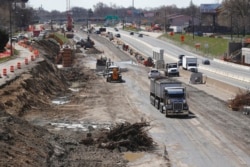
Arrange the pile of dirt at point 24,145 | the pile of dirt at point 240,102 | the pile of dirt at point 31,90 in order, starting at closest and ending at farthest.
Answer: the pile of dirt at point 24,145 < the pile of dirt at point 31,90 < the pile of dirt at point 240,102

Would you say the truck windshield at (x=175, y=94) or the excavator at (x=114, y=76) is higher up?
the truck windshield at (x=175, y=94)

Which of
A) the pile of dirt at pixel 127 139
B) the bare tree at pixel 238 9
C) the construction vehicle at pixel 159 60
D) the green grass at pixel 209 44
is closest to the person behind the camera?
the pile of dirt at pixel 127 139

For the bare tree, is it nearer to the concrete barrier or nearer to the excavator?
the excavator

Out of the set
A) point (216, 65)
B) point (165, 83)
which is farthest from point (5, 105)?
point (216, 65)

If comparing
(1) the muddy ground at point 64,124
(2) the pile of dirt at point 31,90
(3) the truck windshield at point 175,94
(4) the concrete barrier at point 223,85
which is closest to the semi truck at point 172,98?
(3) the truck windshield at point 175,94

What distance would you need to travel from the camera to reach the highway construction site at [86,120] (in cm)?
3003

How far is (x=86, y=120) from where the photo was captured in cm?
4512

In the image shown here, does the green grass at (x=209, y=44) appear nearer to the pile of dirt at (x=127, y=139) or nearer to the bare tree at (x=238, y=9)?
the bare tree at (x=238, y=9)

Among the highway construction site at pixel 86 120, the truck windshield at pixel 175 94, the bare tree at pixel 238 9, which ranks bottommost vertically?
the highway construction site at pixel 86 120

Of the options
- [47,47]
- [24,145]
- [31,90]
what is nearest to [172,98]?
[31,90]

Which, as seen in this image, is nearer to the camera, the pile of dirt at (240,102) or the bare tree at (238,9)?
the pile of dirt at (240,102)

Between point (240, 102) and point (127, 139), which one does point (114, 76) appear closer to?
point (240, 102)

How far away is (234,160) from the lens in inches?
1232

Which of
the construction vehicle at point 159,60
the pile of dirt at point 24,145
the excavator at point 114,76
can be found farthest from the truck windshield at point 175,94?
the construction vehicle at point 159,60
